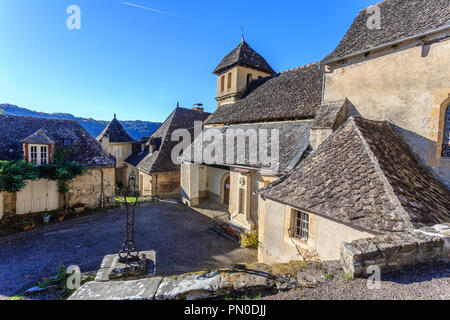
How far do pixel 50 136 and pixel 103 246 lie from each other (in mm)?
9398

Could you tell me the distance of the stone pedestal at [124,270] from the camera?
3.95 m

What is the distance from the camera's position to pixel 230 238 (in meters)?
11.2

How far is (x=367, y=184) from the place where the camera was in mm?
5352

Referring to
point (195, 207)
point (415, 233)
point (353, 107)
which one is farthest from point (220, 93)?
point (415, 233)

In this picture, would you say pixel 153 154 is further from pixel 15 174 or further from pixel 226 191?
pixel 15 174

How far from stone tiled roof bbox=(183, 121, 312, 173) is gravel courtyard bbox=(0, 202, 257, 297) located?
4.11 metres

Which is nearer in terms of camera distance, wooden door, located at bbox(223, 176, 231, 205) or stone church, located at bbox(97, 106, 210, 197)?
wooden door, located at bbox(223, 176, 231, 205)

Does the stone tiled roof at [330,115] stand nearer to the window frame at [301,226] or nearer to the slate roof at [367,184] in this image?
the slate roof at [367,184]

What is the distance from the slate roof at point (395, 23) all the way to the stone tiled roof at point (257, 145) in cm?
344

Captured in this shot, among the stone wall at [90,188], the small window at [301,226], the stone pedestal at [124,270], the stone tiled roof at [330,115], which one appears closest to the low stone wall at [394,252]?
the small window at [301,226]

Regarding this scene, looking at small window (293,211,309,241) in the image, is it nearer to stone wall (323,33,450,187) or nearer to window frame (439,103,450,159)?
stone wall (323,33,450,187)

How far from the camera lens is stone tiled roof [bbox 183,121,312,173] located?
30.8 feet

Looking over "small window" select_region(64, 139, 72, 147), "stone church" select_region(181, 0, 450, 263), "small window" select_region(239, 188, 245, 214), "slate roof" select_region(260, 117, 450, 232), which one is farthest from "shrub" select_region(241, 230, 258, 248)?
"small window" select_region(64, 139, 72, 147)

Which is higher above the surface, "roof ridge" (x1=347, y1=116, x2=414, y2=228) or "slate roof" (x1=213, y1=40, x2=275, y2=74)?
"slate roof" (x1=213, y1=40, x2=275, y2=74)
